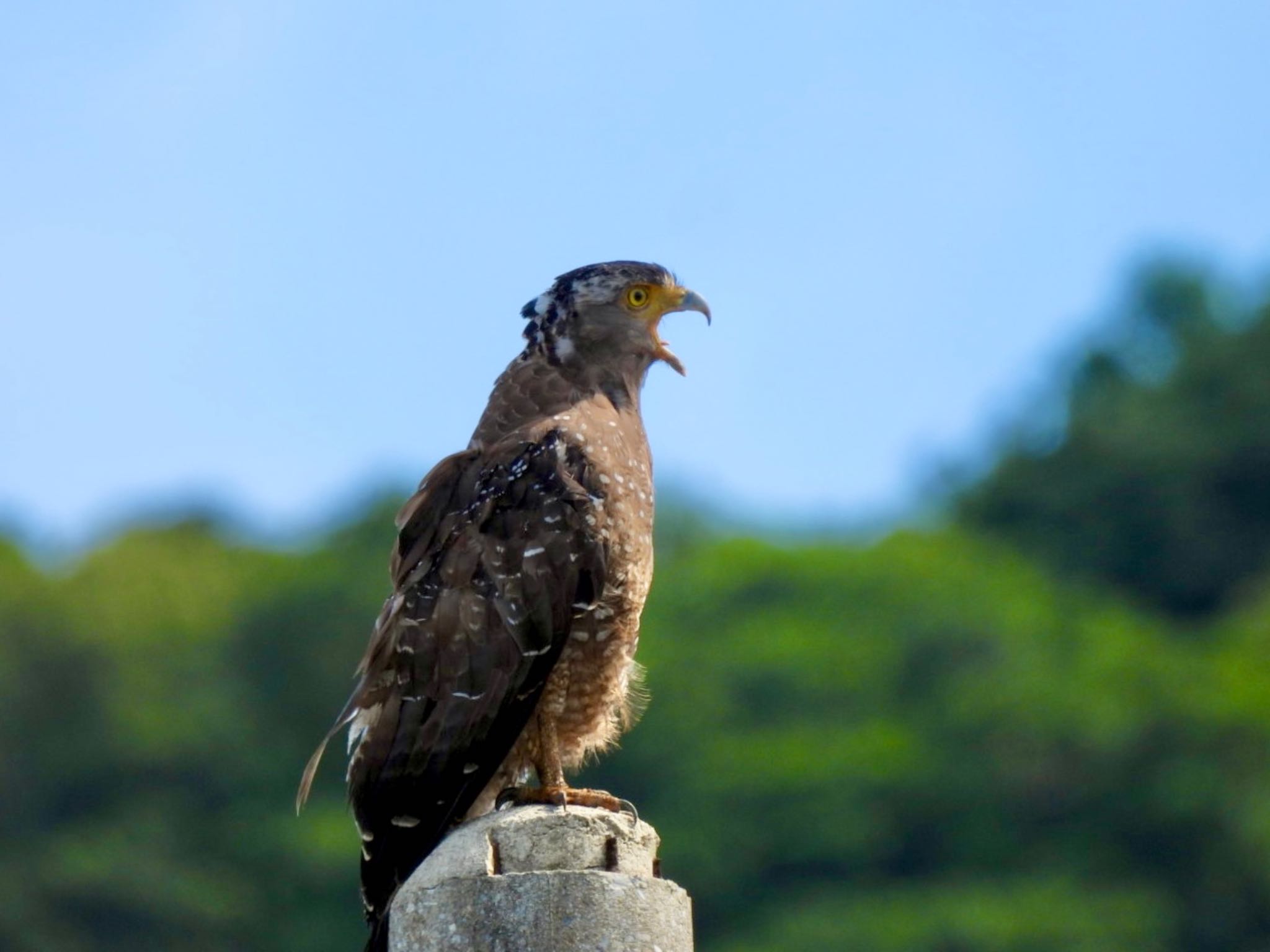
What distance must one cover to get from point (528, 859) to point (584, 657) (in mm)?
1358

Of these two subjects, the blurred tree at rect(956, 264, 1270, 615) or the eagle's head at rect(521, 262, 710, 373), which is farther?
the blurred tree at rect(956, 264, 1270, 615)

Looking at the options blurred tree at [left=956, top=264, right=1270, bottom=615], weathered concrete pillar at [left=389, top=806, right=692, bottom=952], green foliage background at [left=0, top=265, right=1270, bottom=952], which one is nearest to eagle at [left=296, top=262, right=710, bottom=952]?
weathered concrete pillar at [left=389, top=806, right=692, bottom=952]

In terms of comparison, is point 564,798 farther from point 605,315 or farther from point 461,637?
point 605,315

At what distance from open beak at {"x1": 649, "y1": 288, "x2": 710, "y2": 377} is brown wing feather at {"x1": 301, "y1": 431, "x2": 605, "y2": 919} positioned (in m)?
0.82

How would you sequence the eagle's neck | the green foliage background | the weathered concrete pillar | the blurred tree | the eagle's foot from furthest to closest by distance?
the blurred tree
the green foliage background
the eagle's neck
the eagle's foot
the weathered concrete pillar

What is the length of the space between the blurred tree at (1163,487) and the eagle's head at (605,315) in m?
71.3

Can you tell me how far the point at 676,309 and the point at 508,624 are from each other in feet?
5.58

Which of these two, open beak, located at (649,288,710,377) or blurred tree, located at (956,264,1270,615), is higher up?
blurred tree, located at (956,264,1270,615)

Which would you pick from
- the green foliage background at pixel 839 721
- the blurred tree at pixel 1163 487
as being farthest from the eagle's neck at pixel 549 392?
the blurred tree at pixel 1163 487

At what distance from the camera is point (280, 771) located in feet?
224

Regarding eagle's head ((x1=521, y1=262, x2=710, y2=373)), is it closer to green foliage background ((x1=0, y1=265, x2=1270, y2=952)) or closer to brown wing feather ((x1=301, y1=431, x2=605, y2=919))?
brown wing feather ((x1=301, y1=431, x2=605, y2=919))

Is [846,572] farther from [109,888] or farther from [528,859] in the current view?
[528,859]

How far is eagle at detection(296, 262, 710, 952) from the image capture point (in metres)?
8.21

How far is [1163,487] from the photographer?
7994 cm
